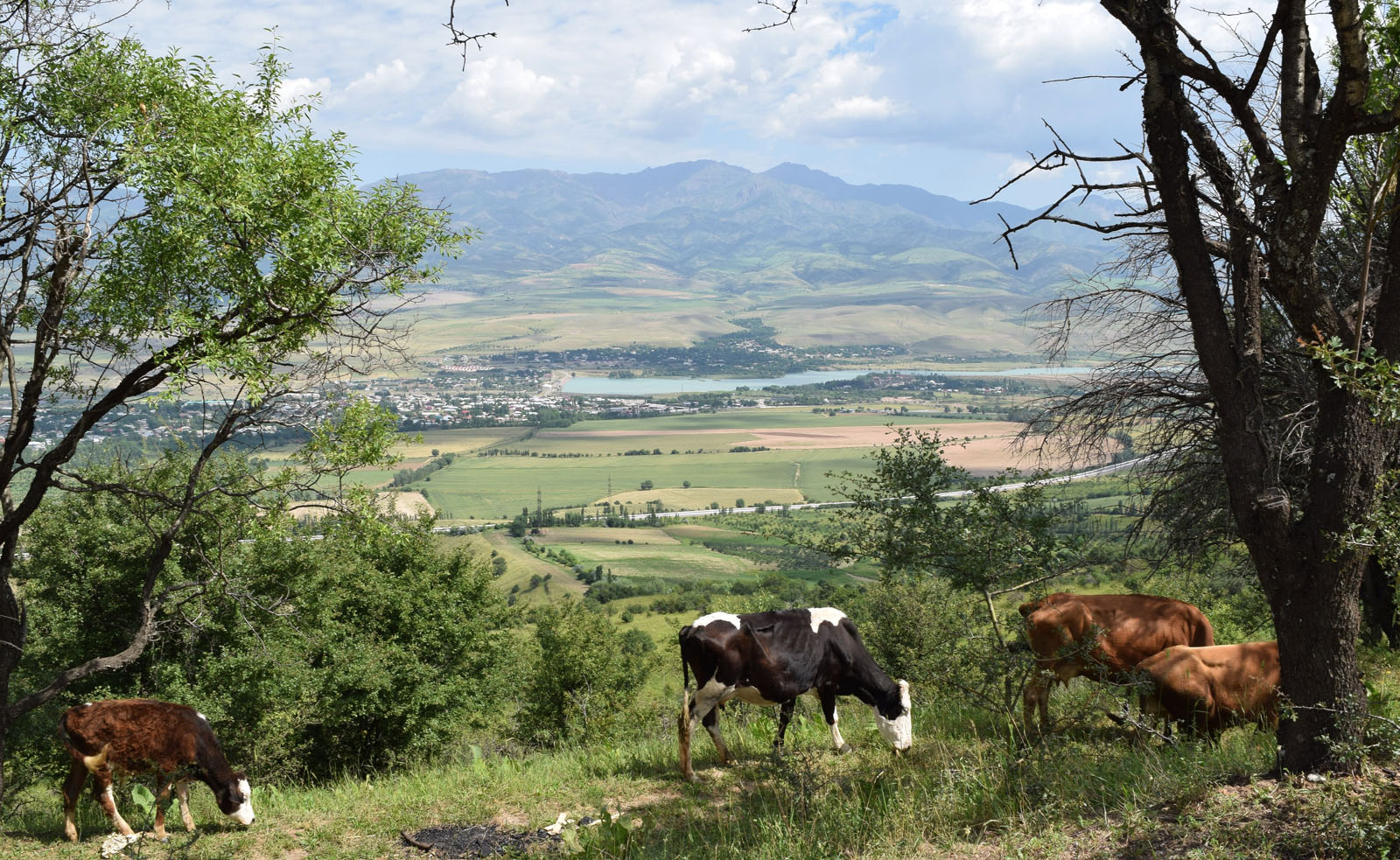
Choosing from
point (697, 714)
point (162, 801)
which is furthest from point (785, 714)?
point (162, 801)

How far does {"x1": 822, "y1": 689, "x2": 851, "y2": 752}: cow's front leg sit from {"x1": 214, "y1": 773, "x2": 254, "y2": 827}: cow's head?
250 inches

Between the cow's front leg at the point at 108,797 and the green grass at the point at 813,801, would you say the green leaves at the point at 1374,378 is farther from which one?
the cow's front leg at the point at 108,797

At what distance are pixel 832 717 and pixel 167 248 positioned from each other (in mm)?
8579

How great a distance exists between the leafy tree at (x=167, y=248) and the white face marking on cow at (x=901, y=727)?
6.79 metres

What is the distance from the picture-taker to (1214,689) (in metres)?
8.14

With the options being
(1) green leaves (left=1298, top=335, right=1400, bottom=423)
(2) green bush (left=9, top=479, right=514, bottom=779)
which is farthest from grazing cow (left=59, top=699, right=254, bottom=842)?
(1) green leaves (left=1298, top=335, right=1400, bottom=423)

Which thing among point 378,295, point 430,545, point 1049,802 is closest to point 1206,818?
point 1049,802

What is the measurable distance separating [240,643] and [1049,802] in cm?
1932

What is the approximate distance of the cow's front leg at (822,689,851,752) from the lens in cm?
967

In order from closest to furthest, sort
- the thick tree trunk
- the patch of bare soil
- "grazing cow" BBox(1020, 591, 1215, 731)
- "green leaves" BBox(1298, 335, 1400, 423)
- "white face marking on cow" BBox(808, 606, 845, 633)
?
"green leaves" BBox(1298, 335, 1400, 423), the thick tree trunk, the patch of bare soil, "grazing cow" BBox(1020, 591, 1215, 731), "white face marking on cow" BBox(808, 606, 845, 633)

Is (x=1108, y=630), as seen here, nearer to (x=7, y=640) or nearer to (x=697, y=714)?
(x=697, y=714)

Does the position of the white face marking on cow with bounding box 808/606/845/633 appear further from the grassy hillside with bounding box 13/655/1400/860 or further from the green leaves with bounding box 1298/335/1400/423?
the green leaves with bounding box 1298/335/1400/423

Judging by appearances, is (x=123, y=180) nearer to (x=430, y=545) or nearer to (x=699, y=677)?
(x=699, y=677)

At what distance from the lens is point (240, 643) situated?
790 inches
